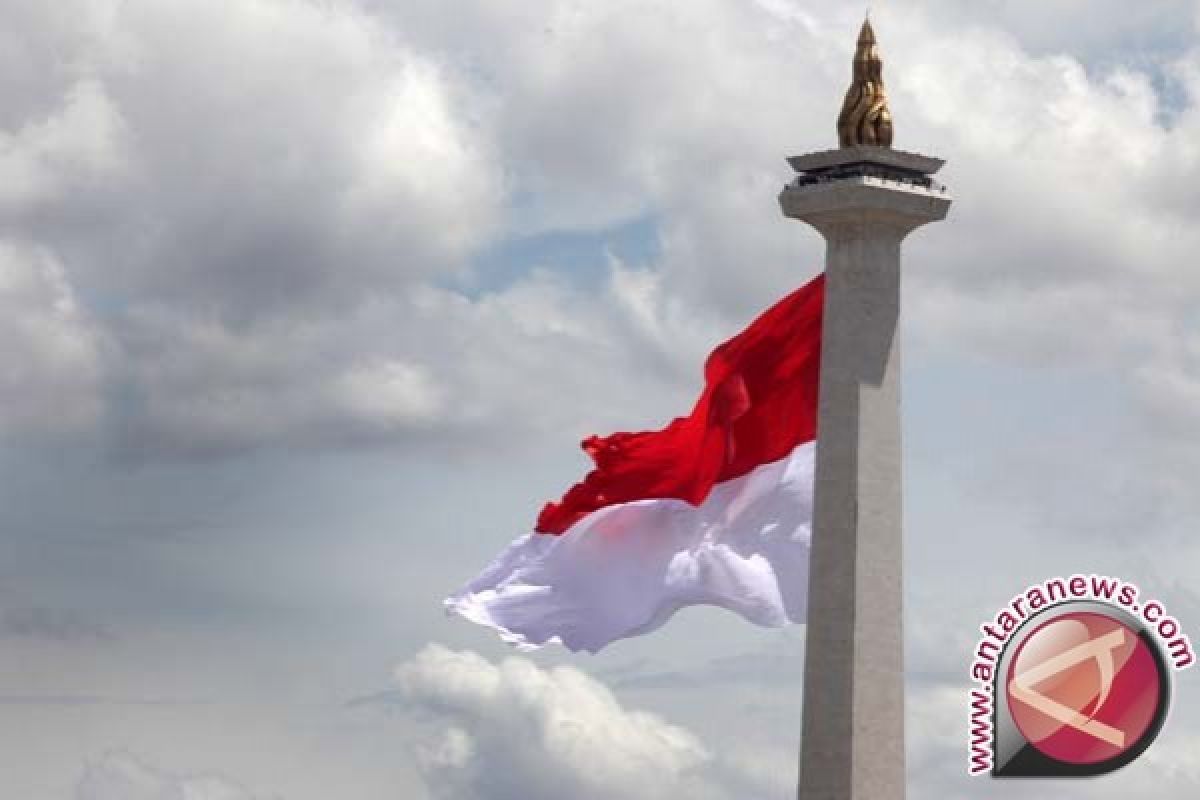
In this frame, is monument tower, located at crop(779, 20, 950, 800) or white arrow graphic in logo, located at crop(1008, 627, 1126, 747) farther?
white arrow graphic in logo, located at crop(1008, 627, 1126, 747)

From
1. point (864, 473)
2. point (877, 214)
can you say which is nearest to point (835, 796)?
point (864, 473)

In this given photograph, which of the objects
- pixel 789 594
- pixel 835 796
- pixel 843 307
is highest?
pixel 843 307

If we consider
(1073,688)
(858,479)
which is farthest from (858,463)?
(1073,688)

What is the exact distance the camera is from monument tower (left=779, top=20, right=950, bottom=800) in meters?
94.9

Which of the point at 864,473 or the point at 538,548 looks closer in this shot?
the point at 864,473

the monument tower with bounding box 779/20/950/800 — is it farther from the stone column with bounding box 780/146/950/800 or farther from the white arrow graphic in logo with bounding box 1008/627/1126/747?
the white arrow graphic in logo with bounding box 1008/627/1126/747

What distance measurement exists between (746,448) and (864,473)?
5.13 metres

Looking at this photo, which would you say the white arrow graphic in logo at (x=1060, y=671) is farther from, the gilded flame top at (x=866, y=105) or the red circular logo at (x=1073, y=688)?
the gilded flame top at (x=866, y=105)

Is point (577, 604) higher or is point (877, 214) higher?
point (877, 214)

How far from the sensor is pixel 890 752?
94.9 meters

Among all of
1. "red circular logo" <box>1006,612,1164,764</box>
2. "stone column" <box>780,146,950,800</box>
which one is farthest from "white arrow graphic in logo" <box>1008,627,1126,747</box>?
"stone column" <box>780,146,950,800</box>

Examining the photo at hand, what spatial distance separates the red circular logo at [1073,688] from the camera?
3863 inches

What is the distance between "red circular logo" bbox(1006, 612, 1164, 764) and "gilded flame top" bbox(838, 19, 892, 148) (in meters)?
14.2

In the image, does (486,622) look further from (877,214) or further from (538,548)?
(877,214)
